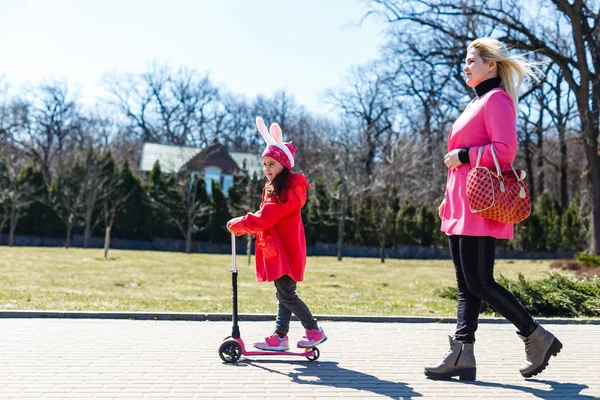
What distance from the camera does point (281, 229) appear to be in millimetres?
5328

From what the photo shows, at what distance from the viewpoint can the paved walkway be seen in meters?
4.33

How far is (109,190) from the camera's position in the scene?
36.8m

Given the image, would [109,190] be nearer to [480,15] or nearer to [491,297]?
[480,15]

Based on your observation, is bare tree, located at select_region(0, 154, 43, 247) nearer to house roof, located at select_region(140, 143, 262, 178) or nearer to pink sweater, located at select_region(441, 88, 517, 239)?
house roof, located at select_region(140, 143, 262, 178)

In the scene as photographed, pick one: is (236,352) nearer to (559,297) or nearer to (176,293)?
(559,297)

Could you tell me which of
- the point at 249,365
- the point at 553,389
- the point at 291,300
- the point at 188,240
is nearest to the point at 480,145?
the point at 553,389

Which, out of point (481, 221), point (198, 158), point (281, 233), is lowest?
point (281, 233)

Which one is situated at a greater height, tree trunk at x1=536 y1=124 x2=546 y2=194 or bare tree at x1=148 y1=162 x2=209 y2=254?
tree trunk at x1=536 y1=124 x2=546 y2=194

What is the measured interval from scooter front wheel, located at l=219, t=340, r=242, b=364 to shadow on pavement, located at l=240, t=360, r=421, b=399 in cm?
10

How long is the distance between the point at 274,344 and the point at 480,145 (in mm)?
2281

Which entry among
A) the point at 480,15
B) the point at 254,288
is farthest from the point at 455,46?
the point at 254,288

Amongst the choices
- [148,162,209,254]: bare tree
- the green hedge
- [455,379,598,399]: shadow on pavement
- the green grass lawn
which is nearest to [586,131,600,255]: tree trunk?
the green grass lawn

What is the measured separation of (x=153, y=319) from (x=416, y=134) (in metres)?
36.9

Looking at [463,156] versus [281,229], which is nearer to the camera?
[463,156]
